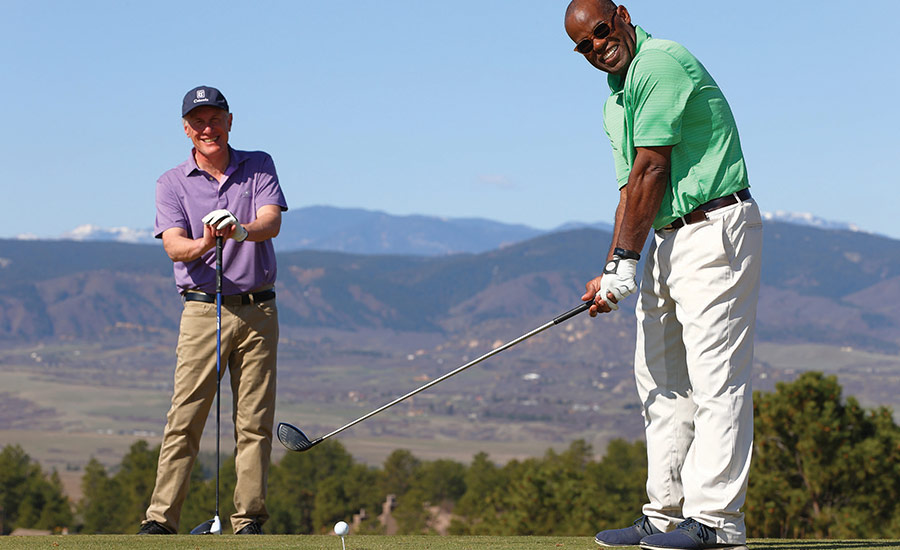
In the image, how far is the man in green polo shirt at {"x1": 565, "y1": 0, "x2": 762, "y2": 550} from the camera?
5.43 metres

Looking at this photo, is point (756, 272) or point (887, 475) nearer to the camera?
point (756, 272)

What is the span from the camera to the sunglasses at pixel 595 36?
5652 mm

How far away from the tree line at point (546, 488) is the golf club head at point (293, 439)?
2756 centimetres

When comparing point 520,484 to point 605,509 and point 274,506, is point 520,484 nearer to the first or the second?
point 605,509

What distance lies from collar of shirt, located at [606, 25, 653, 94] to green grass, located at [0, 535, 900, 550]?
2518 mm

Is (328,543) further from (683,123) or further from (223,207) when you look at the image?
(683,123)

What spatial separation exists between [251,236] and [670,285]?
3.26 m

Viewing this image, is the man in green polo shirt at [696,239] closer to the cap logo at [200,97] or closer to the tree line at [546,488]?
the cap logo at [200,97]

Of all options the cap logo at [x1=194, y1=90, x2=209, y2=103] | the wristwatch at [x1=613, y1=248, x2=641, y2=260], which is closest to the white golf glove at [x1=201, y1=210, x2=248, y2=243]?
the cap logo at [x1=194, y1=90, x2=209, y2=103]

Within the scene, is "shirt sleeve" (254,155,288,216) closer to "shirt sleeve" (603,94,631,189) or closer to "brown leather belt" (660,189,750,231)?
"shirt sleeve" (603,94,631,189)

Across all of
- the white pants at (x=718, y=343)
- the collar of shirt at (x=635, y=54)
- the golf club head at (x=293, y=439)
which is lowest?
the golf club head at (x=293, y=439)

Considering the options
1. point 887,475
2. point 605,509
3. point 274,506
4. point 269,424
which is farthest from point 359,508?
point 269,424

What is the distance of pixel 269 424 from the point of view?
821cm

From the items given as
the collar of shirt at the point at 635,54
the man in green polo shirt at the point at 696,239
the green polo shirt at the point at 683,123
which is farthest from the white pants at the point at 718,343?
the collar of shirt at the point at 635,54
